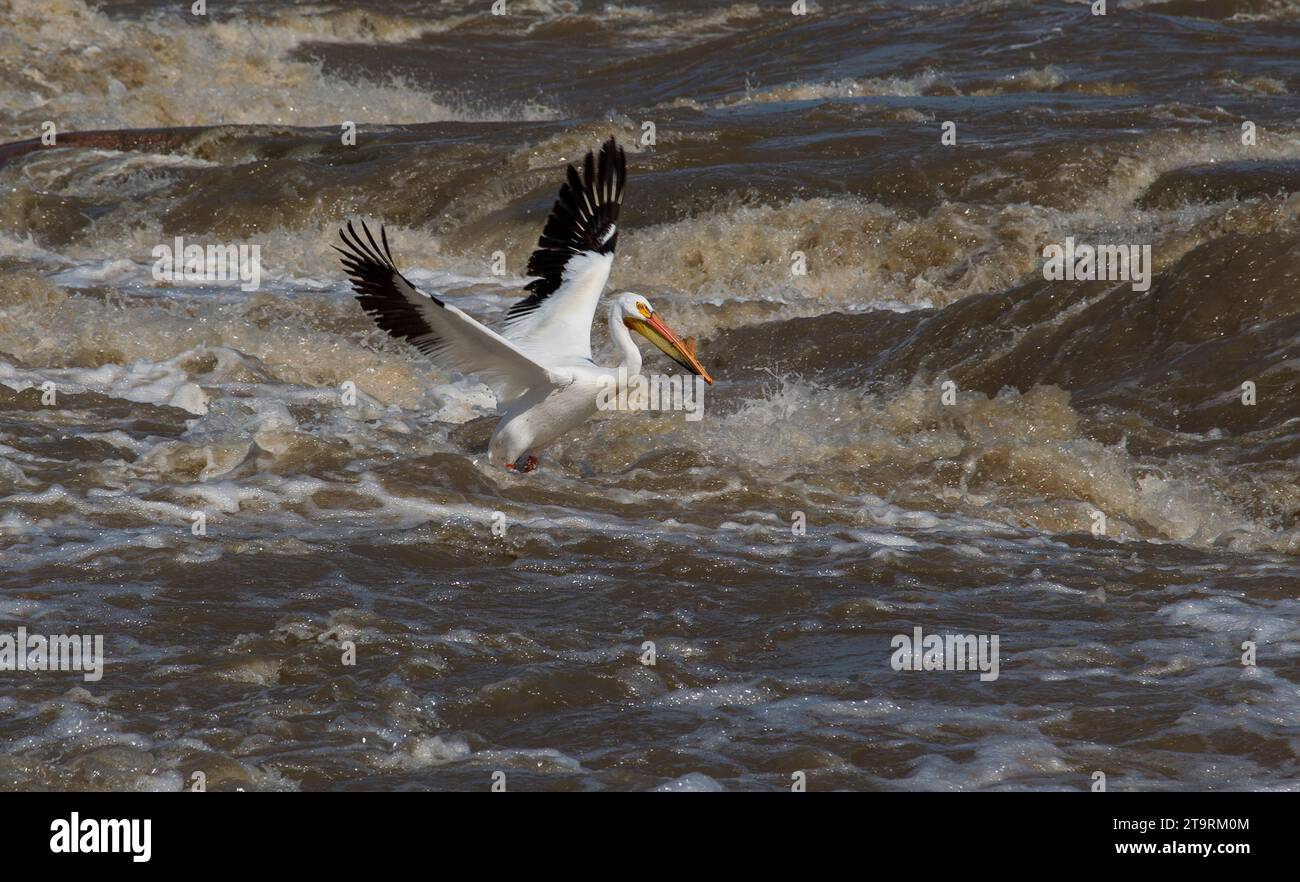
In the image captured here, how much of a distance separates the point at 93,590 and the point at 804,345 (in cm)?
604

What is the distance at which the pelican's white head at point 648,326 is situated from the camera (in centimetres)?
855

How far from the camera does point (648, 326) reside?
342 inches

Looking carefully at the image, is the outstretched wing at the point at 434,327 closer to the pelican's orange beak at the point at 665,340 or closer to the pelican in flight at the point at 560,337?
the pelican in flight at the point at 560,337

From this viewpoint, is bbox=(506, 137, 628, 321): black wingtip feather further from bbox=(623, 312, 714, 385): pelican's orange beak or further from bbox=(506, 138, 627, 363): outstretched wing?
bbox=(623, 312, 714, 385): pelican's orange beak

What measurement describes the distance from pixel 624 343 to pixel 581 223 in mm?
760

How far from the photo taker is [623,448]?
30.0 ft

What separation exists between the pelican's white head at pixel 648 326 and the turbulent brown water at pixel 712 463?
0.59 metres

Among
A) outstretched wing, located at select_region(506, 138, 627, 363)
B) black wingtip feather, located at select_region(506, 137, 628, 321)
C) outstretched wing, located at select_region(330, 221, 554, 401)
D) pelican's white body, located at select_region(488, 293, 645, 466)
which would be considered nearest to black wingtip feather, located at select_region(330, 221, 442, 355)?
outstretched wing, located at select_region(330, 221, 554, 401)

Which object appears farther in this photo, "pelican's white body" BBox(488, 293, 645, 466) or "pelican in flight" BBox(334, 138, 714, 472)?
"pelican's white body" BBox(488, 293, 645, 466)

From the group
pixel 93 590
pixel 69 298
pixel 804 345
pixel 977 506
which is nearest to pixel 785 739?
Result: pixel 93 590

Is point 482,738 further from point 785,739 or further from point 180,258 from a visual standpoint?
point 180,258

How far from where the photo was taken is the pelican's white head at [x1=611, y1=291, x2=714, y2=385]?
28.0ft

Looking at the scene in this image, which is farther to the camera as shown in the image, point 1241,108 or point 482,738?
point 1241,108

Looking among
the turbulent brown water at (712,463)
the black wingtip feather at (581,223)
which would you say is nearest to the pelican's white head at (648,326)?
the black wingtip feather at (581,223)
